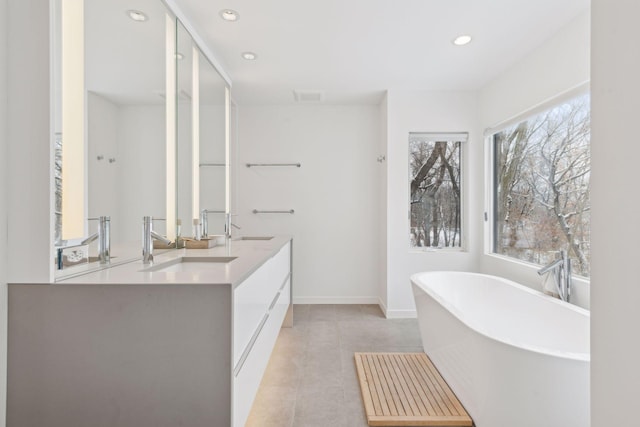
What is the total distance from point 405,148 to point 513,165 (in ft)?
3.35

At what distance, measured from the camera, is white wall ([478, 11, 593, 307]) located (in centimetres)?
234

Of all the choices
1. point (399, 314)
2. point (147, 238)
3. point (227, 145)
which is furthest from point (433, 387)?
point (227, 145)

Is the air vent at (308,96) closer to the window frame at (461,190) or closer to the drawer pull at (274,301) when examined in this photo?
the window frame at (461,190)

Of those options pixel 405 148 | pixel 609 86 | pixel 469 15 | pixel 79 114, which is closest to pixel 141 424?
pixel 79 114

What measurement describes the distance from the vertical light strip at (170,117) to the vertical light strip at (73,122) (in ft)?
2.50

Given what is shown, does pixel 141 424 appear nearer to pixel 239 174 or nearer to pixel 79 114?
pixel 79 114

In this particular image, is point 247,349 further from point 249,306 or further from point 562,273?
point 562,273

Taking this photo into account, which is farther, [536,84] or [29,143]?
[536,84]

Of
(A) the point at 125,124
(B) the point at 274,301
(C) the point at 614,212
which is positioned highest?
(A) the point at 125,124

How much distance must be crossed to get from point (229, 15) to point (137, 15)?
665 mm

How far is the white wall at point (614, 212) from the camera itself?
536 mm

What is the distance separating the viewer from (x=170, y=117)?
227cm

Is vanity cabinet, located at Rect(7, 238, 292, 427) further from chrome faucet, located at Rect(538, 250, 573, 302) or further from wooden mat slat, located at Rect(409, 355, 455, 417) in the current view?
chrome faucet, located at Rect(538, 250, 573, 302)

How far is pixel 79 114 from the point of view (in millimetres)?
1468
